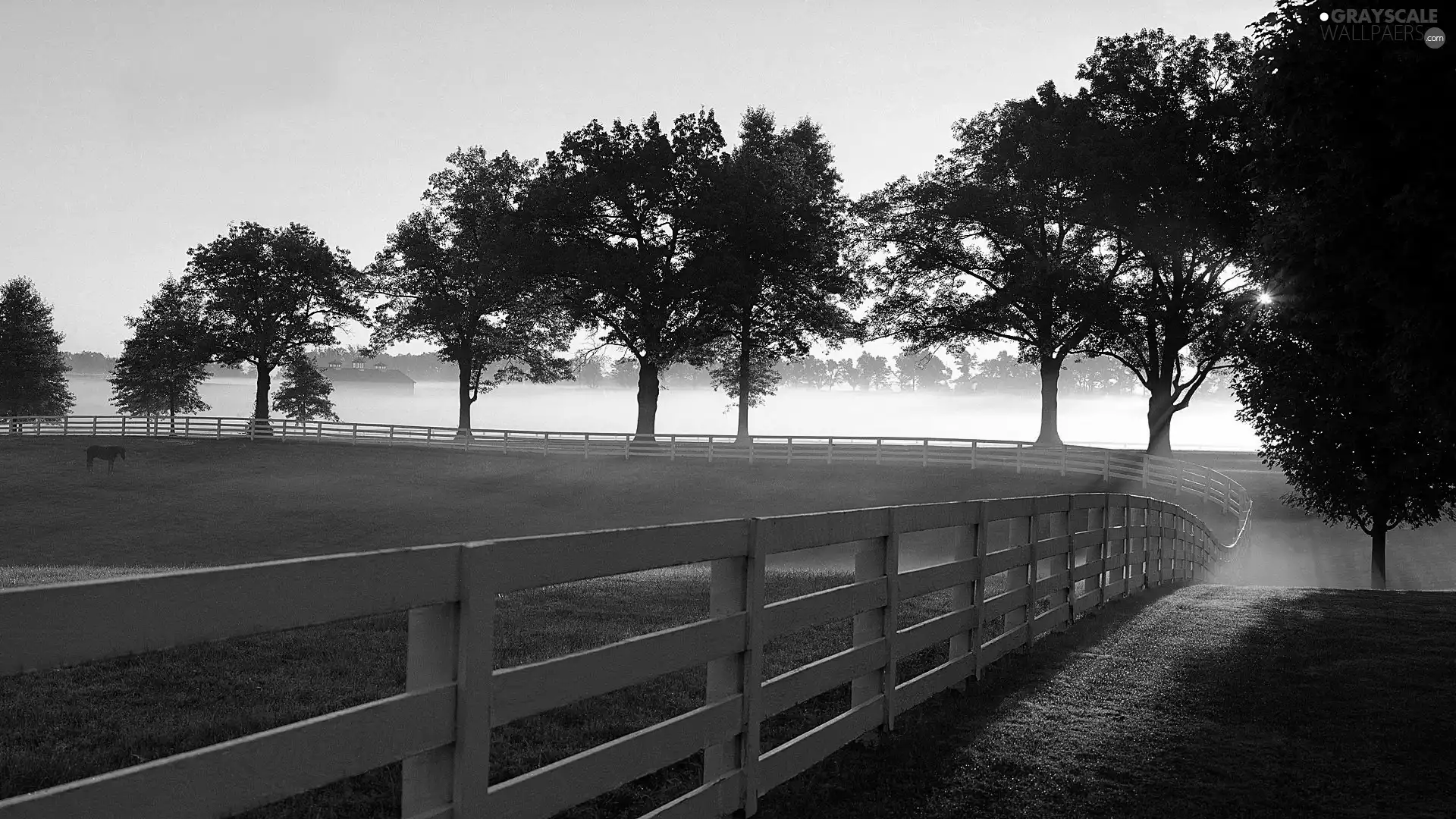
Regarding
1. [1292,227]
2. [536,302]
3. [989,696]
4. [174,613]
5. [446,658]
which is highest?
[536,302]

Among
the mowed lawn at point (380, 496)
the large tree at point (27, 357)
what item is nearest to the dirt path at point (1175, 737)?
the mowed lawn at point (380, 496)

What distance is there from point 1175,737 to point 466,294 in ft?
184

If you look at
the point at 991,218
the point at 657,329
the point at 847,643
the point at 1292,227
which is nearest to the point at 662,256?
the point at 657,329

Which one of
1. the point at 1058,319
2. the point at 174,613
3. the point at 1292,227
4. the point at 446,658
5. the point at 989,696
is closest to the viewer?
the point at 174,613

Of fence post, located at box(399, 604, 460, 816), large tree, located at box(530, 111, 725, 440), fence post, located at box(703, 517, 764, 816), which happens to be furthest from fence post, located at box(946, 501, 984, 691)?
large tree, located at box(530, 111, 725, 440)

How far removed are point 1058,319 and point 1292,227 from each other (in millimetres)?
33242

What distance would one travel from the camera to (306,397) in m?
70.6

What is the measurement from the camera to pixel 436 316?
58.6 metres

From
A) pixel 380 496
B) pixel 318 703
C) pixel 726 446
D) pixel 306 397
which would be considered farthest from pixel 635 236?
pixel 318 703

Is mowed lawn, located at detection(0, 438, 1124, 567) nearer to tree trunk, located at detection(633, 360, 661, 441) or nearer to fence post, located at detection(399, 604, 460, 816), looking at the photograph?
tree trunk, located at detection(633, 360, 661, 441)

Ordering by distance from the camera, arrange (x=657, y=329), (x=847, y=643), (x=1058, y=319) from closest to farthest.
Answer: (x=847, y=643) → (x=1058, y=319) → (x=657, y=329)

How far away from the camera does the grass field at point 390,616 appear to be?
586cm

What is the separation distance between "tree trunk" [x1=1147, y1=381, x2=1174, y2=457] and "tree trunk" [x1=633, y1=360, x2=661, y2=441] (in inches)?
803

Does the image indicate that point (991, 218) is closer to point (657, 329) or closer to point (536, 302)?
point (657, 329)
